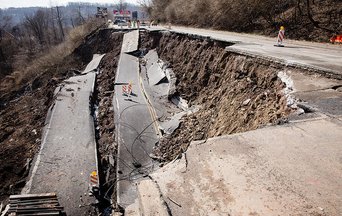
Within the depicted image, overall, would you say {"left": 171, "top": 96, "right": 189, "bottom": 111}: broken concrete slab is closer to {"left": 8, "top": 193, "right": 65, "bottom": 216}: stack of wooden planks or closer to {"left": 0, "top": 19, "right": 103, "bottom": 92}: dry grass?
{"left": 8, "top": 193, "right": 65, "bottom": 216}: stack of wooden planks

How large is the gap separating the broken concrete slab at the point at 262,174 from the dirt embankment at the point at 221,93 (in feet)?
2.96

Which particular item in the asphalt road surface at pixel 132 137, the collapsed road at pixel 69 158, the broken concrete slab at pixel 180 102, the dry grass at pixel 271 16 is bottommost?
the collapsed road at pixel 69 158

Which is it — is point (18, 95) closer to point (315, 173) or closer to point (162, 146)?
point (162, 146)

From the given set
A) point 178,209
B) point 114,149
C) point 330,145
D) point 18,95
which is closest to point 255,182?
point 178,209

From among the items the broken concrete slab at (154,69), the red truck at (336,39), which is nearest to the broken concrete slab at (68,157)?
the broken concrete slab at (154,69)

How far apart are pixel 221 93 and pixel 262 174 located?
5.50 metres

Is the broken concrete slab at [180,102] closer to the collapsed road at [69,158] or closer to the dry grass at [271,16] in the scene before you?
the collapsed road at [69,158]

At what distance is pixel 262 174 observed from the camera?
308 centimetres

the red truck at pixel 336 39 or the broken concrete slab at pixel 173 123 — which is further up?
the red truck at pixel 336 39

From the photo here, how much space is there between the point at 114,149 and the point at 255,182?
620 centimetres

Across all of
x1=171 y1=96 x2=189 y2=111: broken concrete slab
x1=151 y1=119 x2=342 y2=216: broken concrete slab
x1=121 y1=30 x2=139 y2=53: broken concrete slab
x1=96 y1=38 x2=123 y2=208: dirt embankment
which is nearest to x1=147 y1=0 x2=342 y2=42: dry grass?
x1=121 y1=30 x2=139 y2=53: broken concrete slab

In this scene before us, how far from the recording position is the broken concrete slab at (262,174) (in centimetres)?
266

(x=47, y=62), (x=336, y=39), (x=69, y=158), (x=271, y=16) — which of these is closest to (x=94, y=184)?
(x=69, y=158)

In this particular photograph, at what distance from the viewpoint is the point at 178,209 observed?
9.02 ft
